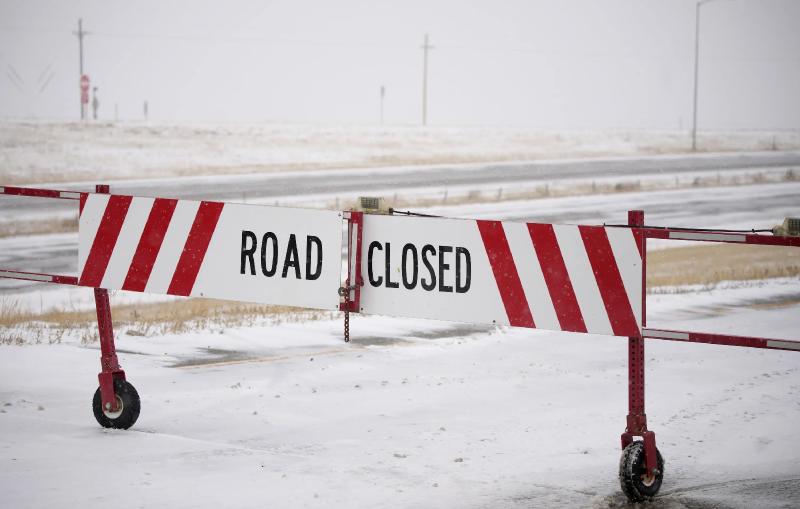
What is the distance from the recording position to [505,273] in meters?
6.83

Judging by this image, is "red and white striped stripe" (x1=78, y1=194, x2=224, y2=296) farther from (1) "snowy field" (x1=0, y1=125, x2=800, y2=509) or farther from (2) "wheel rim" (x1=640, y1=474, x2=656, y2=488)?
(2) "wheel rim" (x1=640, y1=474, x2=656, y2=488)

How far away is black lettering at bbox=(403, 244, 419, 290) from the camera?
7.08m

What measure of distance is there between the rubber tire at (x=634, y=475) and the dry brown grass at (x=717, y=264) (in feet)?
39.0

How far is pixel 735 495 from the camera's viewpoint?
657 centimetres

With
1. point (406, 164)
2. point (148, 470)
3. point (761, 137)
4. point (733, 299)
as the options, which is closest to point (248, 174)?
point (406, 164)

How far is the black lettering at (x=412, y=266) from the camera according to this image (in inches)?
279

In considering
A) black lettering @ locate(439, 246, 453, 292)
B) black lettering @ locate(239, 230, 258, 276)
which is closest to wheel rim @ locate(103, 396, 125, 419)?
black lettering @ locate(239, 230, 258, 276)

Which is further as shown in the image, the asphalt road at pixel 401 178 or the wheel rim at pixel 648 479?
the asphalt road at pixel 401 178

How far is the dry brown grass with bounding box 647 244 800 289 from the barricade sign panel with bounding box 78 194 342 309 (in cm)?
1161

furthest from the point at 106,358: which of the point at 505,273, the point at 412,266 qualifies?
the point at 505,273

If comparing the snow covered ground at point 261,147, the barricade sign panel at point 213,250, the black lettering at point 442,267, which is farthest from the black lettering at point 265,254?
the snow covered ground at point 261,147

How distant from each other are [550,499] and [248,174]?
39.1 m

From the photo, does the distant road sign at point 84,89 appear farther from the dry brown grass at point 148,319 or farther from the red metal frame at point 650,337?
the red metal frame at point 650,337

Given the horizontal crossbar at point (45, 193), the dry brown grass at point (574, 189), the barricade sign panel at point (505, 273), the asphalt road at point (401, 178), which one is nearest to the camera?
the barricade sign panel at point (505, 273)
